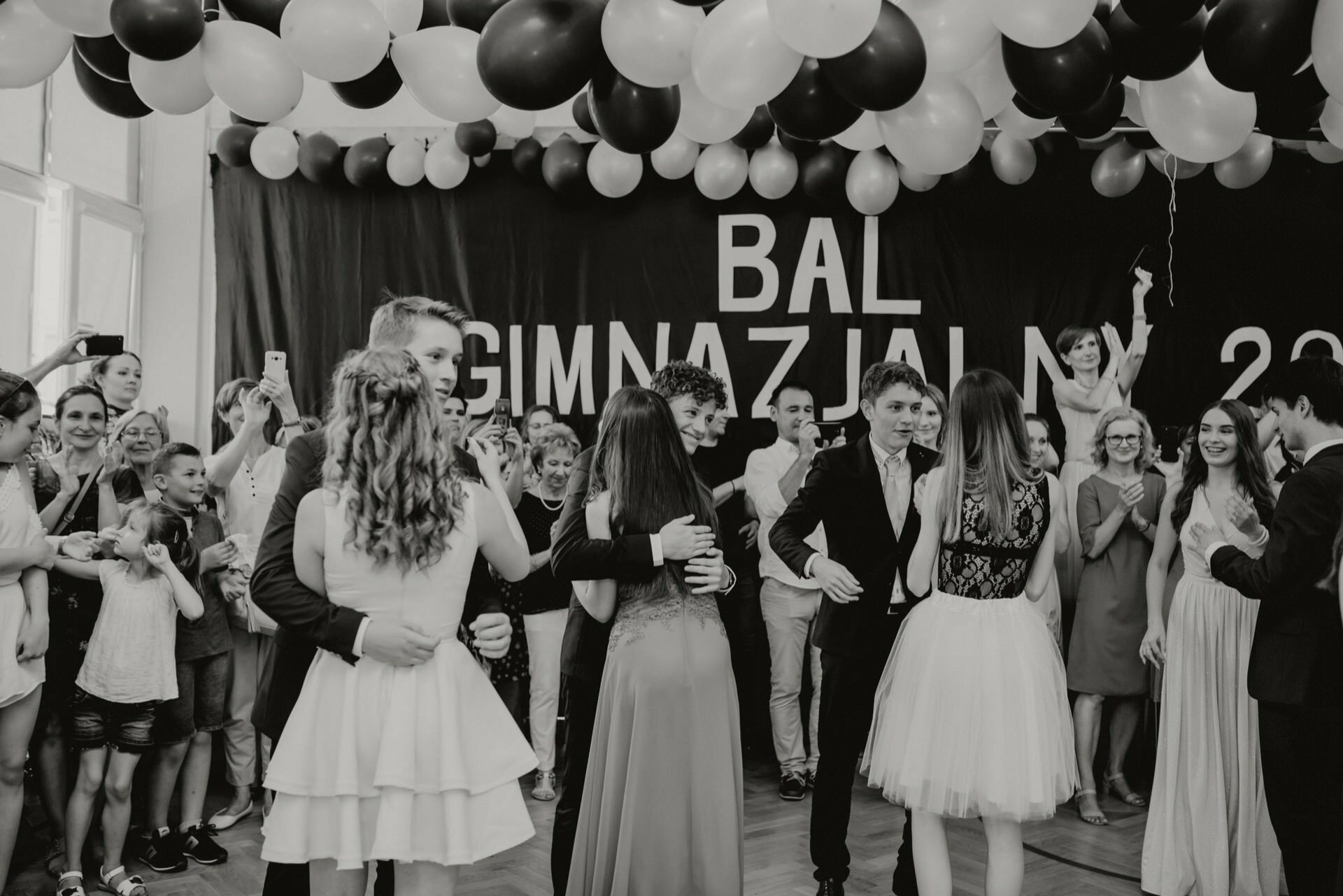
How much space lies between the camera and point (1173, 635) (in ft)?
11.6

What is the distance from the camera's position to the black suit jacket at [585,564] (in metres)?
2.63

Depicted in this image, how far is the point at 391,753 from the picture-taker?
209 cm

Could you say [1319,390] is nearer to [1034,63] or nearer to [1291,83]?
[1291,83]

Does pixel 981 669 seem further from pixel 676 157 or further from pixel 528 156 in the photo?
pixel 528 156

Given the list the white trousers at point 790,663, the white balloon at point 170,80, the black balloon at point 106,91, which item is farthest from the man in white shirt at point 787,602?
the black balloon at point 106,91

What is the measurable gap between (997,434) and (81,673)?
2.88 meters

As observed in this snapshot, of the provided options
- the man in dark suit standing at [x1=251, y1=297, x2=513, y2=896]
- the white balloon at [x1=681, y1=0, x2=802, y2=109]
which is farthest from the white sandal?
the white balloon at [x1=681, y1=0, x2=802, y2=109]

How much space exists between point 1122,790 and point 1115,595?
83cm

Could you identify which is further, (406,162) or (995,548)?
(406,162)

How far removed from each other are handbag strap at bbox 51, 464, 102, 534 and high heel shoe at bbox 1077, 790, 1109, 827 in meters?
3.89

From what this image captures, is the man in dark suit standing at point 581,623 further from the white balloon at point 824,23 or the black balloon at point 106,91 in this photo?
the black balloon at point 106,91

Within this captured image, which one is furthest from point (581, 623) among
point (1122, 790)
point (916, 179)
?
point (916, 179)

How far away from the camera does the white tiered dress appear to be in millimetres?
2088

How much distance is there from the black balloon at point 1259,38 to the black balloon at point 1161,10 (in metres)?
0.09
